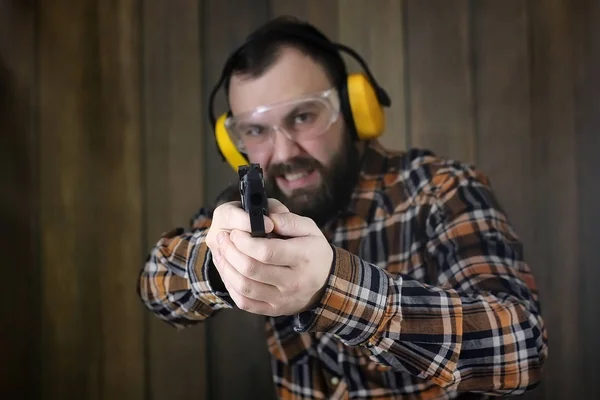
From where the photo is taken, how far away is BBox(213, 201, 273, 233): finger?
2.35 feet

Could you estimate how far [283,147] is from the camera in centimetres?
122

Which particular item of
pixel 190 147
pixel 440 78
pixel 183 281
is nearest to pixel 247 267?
pixel 183 281

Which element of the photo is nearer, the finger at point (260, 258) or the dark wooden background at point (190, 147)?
the finger at point (260, 258)

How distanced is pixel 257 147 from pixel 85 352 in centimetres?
81

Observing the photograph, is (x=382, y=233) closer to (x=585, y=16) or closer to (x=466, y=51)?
(x=466, y=51)

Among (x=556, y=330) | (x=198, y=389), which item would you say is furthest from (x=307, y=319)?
(x=556, y=330)

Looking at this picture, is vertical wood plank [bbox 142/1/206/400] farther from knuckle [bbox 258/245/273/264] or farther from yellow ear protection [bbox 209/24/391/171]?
knuckle [bbox 258/245/273/264]

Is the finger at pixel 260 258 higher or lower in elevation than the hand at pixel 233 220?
lower

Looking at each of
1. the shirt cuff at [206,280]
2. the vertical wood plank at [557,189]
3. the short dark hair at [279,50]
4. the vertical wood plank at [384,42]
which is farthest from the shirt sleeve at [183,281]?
the vertical wood plank at [557,189]

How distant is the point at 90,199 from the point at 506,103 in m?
1.20

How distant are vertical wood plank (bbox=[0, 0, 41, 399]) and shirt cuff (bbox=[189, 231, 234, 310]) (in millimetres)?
645

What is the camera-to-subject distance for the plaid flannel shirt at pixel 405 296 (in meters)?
0.87

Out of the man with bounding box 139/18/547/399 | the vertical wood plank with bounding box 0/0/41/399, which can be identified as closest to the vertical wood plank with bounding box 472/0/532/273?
the man with bounding box 139/18/547/399

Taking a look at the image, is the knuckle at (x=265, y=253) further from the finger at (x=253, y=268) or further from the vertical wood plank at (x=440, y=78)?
the vertical wood plank at (x=440, y=78)
